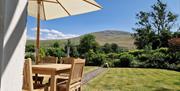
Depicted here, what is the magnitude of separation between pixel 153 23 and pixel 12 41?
126ft

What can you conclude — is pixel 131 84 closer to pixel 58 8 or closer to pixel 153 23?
pixel 58 8

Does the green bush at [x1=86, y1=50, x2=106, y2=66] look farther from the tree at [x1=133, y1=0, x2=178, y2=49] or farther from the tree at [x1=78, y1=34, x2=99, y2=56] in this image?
the tree at [x1=133, y1=0, x2=178, y2=49]

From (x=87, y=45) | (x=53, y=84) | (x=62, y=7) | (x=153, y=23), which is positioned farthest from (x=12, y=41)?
(x=153, y=23)

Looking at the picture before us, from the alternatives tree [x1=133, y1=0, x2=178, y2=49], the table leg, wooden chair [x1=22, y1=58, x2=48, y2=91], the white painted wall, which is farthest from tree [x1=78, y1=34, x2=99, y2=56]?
→ the white painted wall

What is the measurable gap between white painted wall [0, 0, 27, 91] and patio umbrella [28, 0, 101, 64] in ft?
10.0

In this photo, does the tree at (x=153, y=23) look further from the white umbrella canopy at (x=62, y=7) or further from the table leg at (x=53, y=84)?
the table leg at (x=53, y=84)

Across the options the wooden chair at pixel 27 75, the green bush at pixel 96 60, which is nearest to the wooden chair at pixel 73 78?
the wooden chair at pixel 27 75

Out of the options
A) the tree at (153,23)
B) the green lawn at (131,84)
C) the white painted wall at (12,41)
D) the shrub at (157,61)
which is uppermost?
the tree at (153,23)

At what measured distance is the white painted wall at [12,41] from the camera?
246cm

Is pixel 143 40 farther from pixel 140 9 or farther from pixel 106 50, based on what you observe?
pixel 106 50

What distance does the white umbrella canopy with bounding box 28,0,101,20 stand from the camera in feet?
19.9

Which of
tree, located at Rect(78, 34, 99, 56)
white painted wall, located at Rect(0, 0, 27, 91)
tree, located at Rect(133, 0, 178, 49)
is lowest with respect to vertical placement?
white painted wall, located at Rect(0, 0, 27, 91)

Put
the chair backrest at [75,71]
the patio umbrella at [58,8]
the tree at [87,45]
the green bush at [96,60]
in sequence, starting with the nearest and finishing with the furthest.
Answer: the chair backrest at [75,71]
the patio umbrella at [58,8]
the green bush at [96,60]
the tree at [87,45]

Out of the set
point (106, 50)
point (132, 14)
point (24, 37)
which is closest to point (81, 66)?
point (24, 37)
